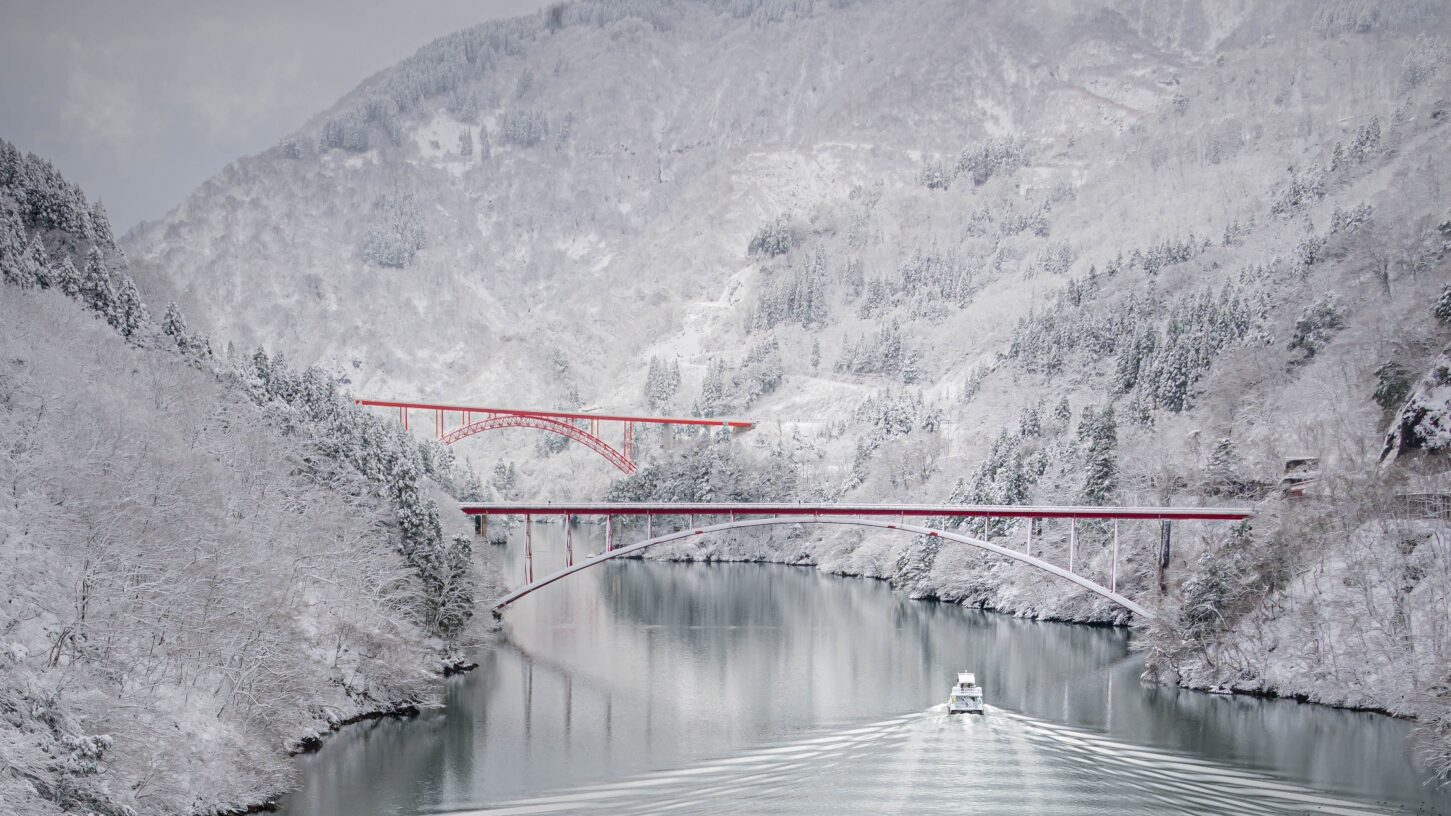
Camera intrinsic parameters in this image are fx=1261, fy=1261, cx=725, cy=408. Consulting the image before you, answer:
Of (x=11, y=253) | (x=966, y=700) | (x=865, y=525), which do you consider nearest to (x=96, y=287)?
(x=11, y=253)

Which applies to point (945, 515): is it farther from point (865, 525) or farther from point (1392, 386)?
point (1392, 386)

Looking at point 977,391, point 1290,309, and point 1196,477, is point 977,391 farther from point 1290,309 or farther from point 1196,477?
point 1196,477

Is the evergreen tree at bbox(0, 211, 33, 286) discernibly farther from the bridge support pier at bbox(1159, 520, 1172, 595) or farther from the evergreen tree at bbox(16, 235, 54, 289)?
the bridge support pier at bbox(1159, 520, 1172, 595)

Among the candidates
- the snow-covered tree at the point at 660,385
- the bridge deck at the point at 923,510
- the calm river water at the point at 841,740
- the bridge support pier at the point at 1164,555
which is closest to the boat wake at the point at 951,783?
the calm river water at the point at 841,740

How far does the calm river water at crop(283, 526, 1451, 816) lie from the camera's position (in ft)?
118

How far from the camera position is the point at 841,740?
141 ft

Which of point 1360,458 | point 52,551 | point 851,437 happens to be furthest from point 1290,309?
point 52,551

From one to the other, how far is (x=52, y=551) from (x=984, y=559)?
2272 inches

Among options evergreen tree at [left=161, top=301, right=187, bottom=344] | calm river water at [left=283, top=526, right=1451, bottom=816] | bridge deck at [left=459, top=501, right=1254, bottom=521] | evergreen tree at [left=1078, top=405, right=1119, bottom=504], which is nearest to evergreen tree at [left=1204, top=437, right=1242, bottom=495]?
evergreen tree at [left=1078, top=405, right=1119, bottom=504]

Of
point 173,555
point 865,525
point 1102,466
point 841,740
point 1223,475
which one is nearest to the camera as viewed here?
point 173,555

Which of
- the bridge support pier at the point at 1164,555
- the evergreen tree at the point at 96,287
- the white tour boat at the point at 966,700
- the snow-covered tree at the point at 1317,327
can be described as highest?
the snow-covered tree at the point at 1317,327

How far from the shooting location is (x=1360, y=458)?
58.2 metres

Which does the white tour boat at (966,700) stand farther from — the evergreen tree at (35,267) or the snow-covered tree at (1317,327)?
the snow-covered tree at (1317,327)

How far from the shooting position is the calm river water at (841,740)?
35844 millimetres
